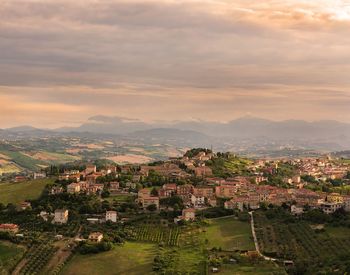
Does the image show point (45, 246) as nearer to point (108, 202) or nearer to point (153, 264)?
point (153, 264)

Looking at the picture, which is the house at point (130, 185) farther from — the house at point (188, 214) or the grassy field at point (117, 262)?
the grassy field at point (117, 262)

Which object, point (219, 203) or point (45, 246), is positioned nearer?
point (45, 246)

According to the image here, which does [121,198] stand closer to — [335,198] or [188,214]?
[188,214]

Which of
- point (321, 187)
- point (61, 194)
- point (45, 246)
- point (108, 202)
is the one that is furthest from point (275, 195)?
point (45, 246)

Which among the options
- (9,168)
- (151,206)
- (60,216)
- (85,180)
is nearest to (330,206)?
(151,206)

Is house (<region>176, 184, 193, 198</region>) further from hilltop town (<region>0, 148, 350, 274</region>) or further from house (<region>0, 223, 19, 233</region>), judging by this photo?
house (<region>0, 223, 19, 233</region>)

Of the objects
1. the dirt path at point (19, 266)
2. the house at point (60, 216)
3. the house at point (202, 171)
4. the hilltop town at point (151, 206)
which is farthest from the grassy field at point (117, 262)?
the house at point (202, 171)
